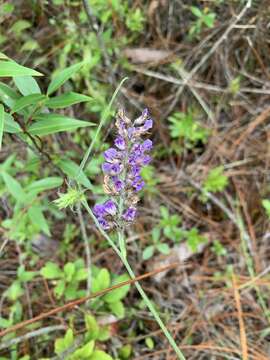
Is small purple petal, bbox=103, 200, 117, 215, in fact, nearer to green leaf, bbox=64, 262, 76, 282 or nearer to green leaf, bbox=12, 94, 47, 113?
green leaf, bbox=12, 94, 47, 113

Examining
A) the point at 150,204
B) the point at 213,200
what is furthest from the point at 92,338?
the point at 213,200

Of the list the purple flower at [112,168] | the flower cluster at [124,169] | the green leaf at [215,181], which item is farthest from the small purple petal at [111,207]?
the green leaf at [215,181]

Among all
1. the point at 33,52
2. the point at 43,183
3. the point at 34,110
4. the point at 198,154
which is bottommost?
the point at 198,154

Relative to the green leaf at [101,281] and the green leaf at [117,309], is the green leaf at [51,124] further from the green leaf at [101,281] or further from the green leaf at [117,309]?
the green leaf at [117,309]

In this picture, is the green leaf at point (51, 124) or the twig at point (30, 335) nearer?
the green leaf at point (51, 124)

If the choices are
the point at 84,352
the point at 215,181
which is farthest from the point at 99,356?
the point at 215,181

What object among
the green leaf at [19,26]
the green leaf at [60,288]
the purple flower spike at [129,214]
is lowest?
the green leaf at [60,288]

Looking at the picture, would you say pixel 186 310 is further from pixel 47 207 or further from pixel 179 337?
pixel 47 207

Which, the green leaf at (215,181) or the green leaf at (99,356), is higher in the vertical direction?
the green leaf at (215,181)
